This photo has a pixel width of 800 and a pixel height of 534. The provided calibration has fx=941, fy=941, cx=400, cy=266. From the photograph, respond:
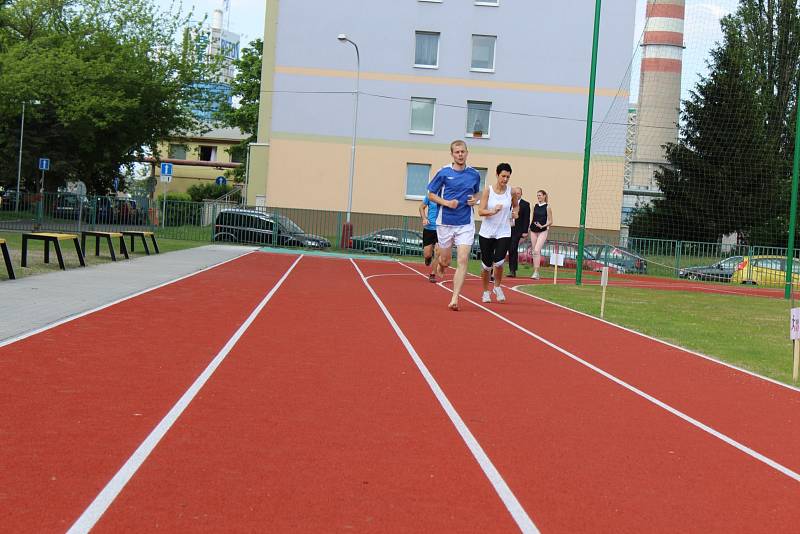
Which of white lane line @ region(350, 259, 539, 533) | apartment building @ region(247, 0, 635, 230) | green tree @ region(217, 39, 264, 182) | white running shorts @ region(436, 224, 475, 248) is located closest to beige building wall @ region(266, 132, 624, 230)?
apartment building @ region(247, 0, 635, 230)

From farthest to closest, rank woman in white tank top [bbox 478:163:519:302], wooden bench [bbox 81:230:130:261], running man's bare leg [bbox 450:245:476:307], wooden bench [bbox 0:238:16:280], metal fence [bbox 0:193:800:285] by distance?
metal fence [bbox 0:193:800:285] → wooden bench [bbox 81:230:130:261] → woman in white tank top [bbox 478:163:519:302] → wooden bench [bbox 0:238:16:280] → running man's bare leg [bbox 450:245:476:307]

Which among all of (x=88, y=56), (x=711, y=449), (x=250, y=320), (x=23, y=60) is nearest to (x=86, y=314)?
(x=250, y=320)

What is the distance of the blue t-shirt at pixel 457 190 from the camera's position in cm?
1297

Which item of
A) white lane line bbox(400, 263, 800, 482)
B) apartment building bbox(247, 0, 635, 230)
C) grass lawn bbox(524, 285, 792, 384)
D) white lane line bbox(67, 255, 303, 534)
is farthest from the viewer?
apartment building bbox(247, 0, 635, 230)

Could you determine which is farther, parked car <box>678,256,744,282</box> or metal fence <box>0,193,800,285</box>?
metal fence <box>0,193,800,285</box>

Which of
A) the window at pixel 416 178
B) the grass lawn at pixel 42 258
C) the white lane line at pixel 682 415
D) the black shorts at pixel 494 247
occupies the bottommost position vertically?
the white lane line at pixel 682 415

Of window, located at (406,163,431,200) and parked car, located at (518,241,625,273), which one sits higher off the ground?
window, located at (406,163,431,200)

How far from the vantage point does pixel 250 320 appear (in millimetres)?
10734

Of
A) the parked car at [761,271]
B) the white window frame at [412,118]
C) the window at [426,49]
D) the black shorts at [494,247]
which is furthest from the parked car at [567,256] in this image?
the window at [426,49]

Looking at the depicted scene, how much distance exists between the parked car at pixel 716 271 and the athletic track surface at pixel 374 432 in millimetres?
20799

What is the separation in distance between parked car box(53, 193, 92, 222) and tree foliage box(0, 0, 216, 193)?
6019 mm

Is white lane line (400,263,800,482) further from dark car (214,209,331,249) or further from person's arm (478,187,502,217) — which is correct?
dark car (214,209,331,249)

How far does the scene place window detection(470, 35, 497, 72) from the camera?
4622 cm

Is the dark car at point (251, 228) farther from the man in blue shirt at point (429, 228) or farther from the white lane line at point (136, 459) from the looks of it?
the white lane line at point (136, 459)
